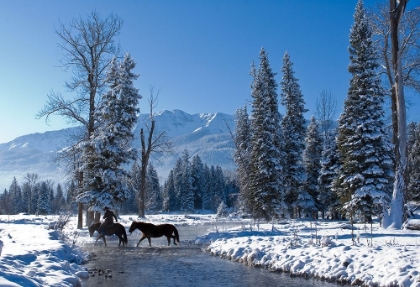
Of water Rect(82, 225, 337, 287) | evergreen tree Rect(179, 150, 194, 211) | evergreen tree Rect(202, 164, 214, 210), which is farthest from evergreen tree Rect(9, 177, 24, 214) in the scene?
water Rect(82, 225, 337, 287)

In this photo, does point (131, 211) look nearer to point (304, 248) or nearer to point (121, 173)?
point (121, 173)

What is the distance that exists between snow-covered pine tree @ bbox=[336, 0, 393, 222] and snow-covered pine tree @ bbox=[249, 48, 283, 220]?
687 cm

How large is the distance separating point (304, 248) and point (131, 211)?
301 ft

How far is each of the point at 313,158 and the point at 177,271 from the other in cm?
3434

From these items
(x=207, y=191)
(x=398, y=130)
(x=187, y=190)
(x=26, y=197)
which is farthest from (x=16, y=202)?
(x=398, y=130)

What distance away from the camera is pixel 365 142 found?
93.0ft

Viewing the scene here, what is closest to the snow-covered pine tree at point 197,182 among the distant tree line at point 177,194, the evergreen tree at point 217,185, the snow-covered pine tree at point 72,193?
the distant tree line at point 177,194

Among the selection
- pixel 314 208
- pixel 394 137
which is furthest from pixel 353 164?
pixel 314 208

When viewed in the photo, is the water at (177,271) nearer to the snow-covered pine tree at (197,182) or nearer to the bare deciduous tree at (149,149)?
the bare deciduous tree at (149,149)

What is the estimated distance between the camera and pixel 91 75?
29.3 metres

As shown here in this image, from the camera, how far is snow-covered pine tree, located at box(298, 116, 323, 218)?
43.2 m

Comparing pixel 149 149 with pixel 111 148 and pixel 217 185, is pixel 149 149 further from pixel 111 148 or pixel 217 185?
pixel 217 185

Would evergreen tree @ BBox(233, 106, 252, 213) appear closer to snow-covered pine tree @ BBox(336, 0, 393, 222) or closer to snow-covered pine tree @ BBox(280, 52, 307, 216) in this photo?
snow-covered pine tree @ BBox(280, 52, 307, 216)

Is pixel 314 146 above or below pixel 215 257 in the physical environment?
above
